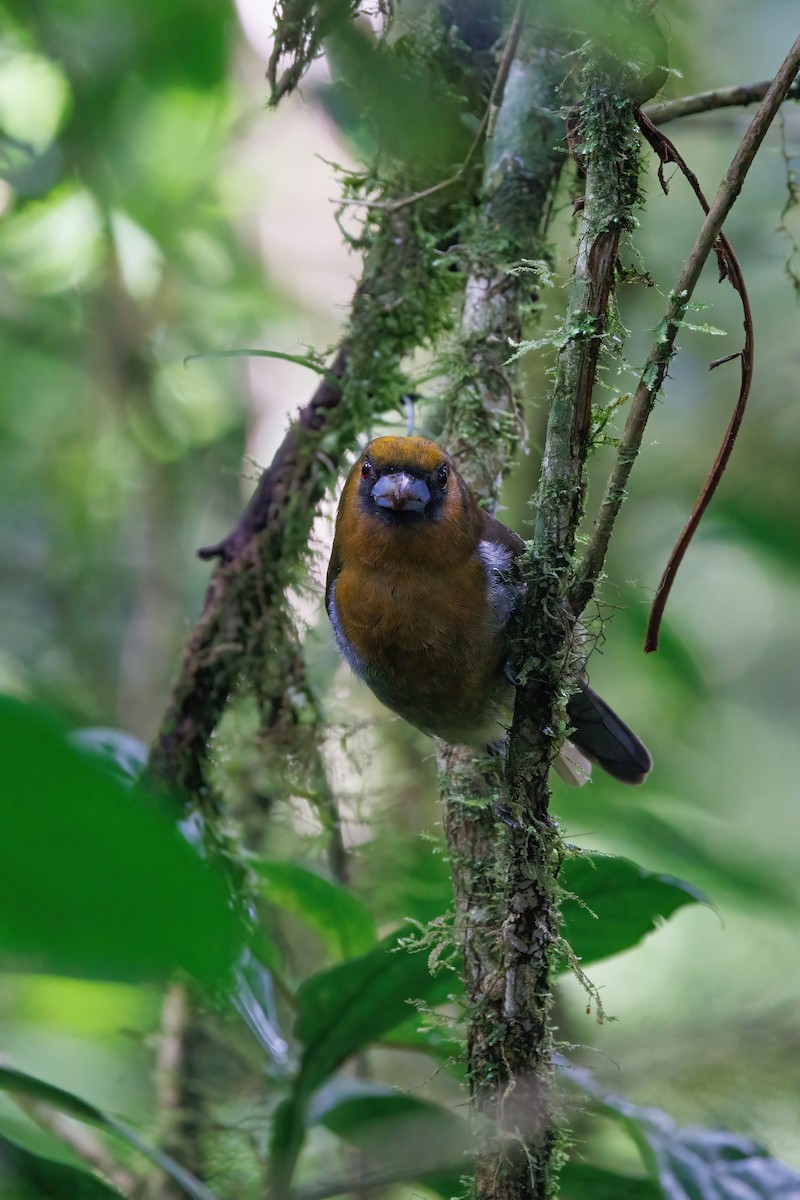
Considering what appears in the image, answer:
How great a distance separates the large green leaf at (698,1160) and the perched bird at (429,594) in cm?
91

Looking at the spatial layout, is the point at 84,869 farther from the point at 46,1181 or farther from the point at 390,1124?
the point at 390,1124

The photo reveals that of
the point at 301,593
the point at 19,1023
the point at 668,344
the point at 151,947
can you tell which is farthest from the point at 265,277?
the point at 151,947

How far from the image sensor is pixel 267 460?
4.92 metres

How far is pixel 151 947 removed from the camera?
54 cm

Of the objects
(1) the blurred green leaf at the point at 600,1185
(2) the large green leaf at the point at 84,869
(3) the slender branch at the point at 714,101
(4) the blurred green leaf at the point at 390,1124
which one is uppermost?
(3) the slender branch at the point at 714,101

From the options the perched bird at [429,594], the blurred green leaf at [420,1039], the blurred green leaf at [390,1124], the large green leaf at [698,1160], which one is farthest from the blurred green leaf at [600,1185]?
the perched bird at [429,594]

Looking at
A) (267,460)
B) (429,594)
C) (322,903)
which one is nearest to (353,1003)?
(322,903)

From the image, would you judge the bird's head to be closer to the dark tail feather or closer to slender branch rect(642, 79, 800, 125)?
the dark tail feather

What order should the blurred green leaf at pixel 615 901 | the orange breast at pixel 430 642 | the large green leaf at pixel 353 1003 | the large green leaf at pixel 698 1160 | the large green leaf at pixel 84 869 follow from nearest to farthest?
the large green leaf at pixel 84 869
the blurred green leaf at pixel 615 901
the large green leaf at pixel 353 1003
the large green leaf at pixel 698 1160
the orange breast at pixel 430 642

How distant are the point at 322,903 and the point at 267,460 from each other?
2.59 m

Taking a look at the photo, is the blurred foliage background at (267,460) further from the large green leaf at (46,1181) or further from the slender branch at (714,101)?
the large green leaf at (46,1181)

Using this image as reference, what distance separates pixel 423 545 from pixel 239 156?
3.28 metres

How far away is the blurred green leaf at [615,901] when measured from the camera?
7.48 feet

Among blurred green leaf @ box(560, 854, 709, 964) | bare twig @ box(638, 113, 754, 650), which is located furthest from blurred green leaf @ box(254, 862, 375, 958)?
bare twig @ box(638, 113, 754, 650)
